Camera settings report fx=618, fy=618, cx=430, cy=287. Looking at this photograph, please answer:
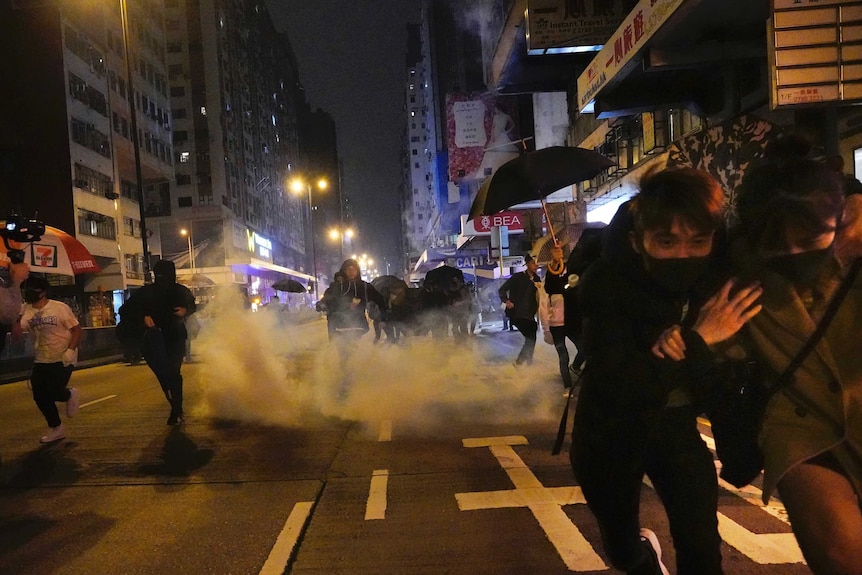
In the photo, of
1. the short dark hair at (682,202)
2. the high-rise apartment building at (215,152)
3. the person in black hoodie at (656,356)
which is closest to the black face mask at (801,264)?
the person in black hoodie at (656,356)

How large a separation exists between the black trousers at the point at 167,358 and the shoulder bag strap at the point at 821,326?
675 cm

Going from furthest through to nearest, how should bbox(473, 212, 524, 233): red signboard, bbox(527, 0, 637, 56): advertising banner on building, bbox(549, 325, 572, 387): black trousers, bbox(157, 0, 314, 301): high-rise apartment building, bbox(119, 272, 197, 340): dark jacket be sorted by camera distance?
1. bbox(157, 0, 314, 301): high-rise apartment building
2. bbox(473, 212, 524, 233): red signboard
3. bbox(527, 0, 637, 56): advertising banner on building
4. bbox(549, 325, 572, 387): black trousers
5. bbox(119, 272, 197, 340): dark jacket

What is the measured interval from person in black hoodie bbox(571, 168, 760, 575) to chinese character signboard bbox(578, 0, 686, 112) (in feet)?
24.7

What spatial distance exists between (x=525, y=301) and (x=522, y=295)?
438 mm

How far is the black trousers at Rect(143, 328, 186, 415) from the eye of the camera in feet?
23.4

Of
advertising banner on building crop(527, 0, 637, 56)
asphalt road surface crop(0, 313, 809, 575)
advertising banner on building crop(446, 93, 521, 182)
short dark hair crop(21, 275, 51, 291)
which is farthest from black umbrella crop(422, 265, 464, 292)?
advertising banner on building crop(446, 93, 521, 182)

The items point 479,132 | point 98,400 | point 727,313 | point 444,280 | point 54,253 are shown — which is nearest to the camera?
point 727,313

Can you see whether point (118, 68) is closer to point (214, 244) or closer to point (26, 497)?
point (214, 244)

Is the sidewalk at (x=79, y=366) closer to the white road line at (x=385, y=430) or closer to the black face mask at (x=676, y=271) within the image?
the white road line at (x=385, y=430)

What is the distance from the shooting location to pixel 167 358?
7.23 metres

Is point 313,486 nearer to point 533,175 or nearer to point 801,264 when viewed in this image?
point 533,175

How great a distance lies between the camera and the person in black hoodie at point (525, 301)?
8742 millimetres

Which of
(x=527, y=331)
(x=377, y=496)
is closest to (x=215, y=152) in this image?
(x=527, y=331)

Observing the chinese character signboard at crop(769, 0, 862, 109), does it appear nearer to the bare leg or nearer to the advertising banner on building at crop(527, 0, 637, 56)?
the bare leg
